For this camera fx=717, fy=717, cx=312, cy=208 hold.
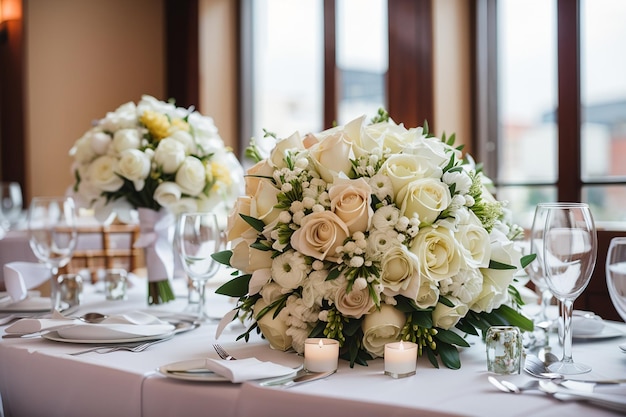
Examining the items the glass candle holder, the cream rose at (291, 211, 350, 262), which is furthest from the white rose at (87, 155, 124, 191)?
the glass candle holder

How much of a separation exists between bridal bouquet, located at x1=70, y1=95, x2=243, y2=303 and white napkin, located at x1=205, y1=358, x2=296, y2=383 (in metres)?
0.81

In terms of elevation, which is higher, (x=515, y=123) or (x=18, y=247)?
(x=515, y=123)

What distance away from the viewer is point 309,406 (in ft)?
2.99

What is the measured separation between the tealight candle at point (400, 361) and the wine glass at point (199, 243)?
20.9 inches

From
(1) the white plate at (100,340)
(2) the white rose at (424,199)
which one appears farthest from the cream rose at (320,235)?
(1) the white plate at (100,340)

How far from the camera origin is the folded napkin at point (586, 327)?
1320mm

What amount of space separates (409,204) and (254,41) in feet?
14.8

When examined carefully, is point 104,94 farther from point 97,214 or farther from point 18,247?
point 97,214

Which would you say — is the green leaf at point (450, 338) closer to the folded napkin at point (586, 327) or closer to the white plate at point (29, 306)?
the folded napkin at point (586, 327)

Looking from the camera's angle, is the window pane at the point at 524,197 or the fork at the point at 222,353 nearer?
the fork at the point at 222,353

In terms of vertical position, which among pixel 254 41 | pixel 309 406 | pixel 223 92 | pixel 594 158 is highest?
pixel 254 41

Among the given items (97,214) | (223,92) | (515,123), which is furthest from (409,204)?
(223,92)

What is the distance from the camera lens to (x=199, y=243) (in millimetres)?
1469

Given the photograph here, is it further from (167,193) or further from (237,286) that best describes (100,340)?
(167,193)
